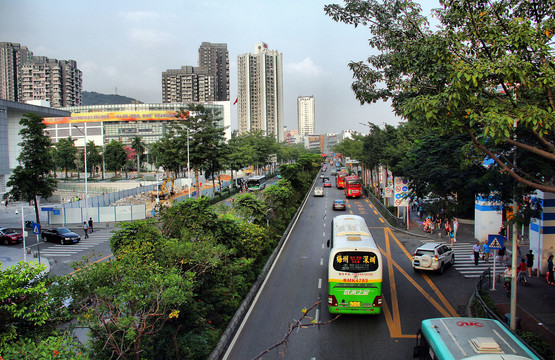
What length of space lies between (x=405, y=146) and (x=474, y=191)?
1826 centimetres

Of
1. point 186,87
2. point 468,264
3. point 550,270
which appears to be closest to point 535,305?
point 550,270

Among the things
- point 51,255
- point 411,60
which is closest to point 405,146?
point 411,60

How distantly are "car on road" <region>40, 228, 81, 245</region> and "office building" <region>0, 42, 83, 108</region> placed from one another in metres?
148

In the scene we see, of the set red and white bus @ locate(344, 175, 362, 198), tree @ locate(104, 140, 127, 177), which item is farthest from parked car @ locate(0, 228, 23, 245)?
tree @ locate(104, 140, 127, 177)

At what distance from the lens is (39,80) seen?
539 ft

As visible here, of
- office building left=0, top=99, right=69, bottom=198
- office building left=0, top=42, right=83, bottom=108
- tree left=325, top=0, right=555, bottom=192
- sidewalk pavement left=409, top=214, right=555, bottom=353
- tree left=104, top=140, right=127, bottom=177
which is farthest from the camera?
office building left=0, top=42, right=83, bottom=108

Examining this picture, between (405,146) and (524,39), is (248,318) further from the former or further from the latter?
(405,146)

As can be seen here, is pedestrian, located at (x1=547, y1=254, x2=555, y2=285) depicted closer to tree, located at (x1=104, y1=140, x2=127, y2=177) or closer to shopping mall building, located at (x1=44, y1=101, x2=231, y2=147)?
tree, located at (x1=104, y1=140, x2=127, y2=177)

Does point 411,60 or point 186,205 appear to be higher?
point 411,60

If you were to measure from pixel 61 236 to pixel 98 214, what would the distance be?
7.19 meters

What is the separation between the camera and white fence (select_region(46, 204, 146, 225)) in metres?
38.1

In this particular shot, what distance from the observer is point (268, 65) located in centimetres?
19688

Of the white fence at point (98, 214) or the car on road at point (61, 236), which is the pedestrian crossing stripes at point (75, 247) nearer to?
the car on road at point (61, 236)

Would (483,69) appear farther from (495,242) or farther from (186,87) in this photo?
(186,87)
